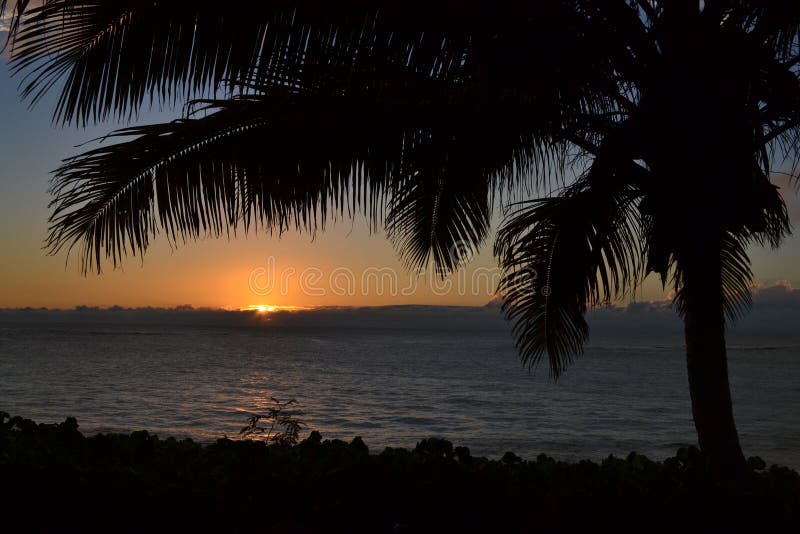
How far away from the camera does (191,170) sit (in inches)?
185

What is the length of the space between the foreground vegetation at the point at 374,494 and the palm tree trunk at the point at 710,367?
0.16 metres

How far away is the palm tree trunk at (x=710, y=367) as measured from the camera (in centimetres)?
471

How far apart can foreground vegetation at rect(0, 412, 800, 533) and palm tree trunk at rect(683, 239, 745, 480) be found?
0.51 feet

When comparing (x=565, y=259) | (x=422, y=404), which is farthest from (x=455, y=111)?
(x=422, y=404)

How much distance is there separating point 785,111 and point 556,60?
188 cm

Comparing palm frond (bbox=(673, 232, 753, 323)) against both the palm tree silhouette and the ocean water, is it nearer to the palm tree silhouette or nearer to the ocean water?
the palm tree silhouette

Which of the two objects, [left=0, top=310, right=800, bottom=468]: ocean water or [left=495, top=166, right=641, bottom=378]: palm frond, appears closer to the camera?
[left=495, top=166, right=641, bottom=378]: palm frond

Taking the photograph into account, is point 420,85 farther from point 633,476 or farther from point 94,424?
point 94,424

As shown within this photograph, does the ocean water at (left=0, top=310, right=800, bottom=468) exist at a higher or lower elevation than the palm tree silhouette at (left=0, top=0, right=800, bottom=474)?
lower

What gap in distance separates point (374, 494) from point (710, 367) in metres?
2.38

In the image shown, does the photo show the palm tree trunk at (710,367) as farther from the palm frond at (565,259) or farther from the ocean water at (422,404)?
the ocean water at (422,404)

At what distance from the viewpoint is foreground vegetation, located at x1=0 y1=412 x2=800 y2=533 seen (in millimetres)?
4371

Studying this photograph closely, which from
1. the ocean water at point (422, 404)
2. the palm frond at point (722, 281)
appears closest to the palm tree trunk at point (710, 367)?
the palm frond at point (722, 281)

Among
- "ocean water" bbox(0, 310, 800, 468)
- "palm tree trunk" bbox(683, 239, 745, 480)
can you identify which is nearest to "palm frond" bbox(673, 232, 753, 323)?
"palm tree trunk" bbox(683, 239, 745, 480)
